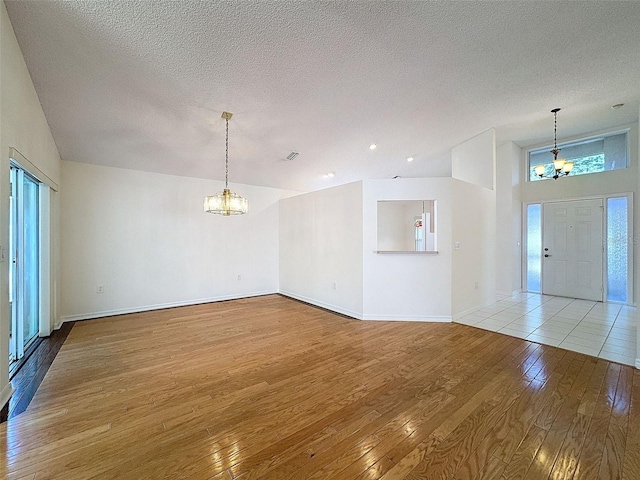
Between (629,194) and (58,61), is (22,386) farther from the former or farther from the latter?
(629,194)

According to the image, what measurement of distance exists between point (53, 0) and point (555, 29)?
4205mm

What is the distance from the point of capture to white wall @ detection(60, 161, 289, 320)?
4414mm

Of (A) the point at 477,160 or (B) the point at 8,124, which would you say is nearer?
(B) the point at 8,124

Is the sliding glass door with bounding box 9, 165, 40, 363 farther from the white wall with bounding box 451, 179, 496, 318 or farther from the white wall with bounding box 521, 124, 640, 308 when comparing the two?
the white wall with bounding box 521, 124, 640, 308

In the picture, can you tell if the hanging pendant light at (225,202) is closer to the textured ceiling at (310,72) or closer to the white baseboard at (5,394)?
the textured ceiling at (310,72)

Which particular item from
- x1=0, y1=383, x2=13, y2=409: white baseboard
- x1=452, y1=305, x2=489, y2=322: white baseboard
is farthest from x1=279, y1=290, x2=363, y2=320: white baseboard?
x1=0, y1=383, x2=13, y2=409: white baseboard

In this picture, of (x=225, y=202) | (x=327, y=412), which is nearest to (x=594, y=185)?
(x=327, y=412)

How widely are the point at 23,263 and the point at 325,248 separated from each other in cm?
411

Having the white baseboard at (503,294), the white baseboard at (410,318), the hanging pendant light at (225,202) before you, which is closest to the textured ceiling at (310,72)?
the hanging pendant light at (225,202)

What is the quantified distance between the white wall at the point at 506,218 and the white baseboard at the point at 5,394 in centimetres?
748

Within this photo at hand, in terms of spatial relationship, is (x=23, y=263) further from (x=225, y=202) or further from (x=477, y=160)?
(x=477, y=160)

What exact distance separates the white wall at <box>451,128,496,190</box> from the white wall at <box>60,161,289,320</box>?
14.2ft

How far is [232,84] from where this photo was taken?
9.97ft

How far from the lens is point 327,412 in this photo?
2.02 metres
